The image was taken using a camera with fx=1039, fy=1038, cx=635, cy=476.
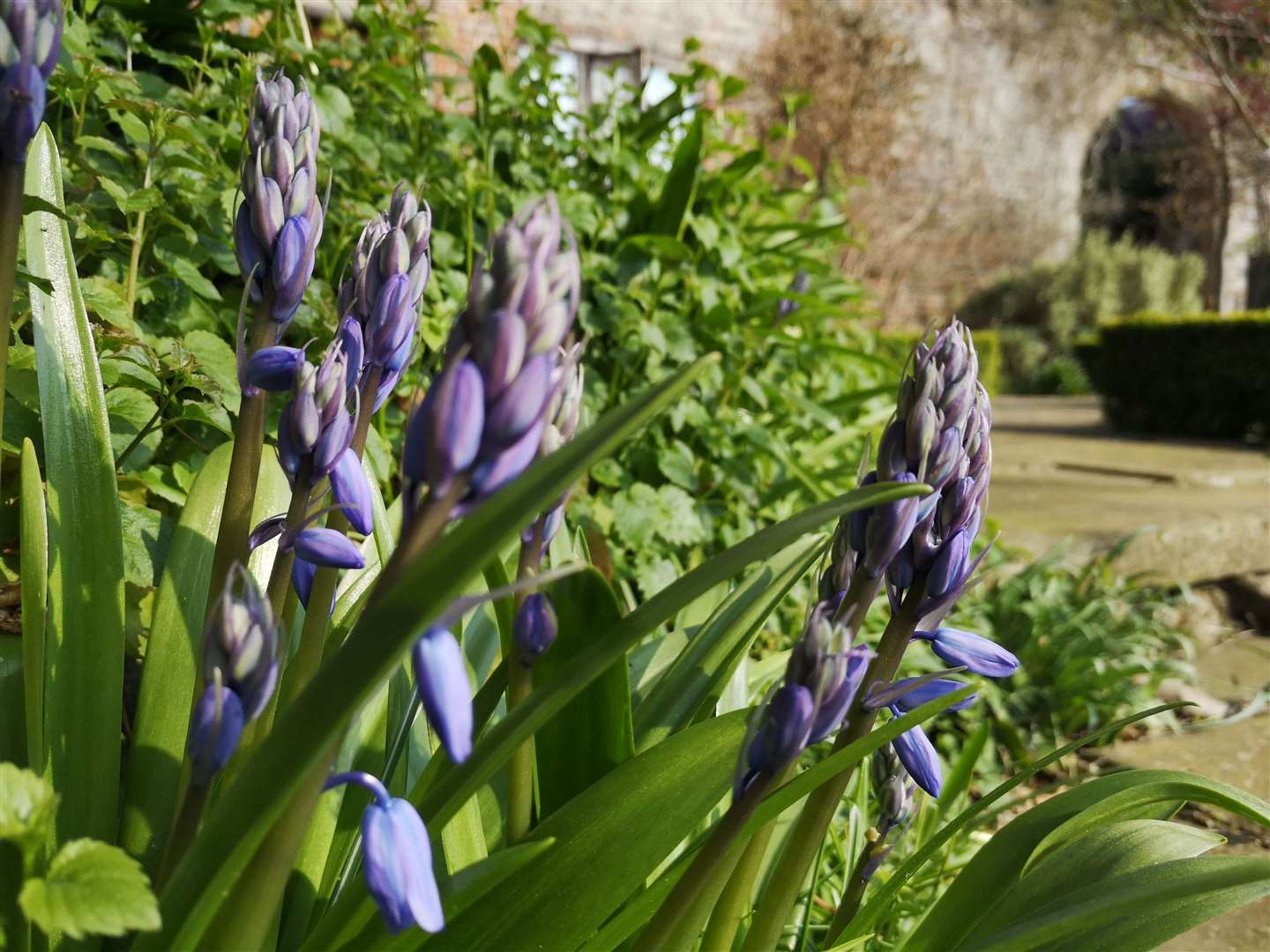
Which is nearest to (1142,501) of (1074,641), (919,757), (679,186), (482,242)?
(1074,641)

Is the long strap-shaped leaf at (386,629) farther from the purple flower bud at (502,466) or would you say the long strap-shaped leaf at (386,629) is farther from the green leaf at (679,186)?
the green leaf at (679,186)

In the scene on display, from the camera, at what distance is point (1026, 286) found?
17406 millimetres

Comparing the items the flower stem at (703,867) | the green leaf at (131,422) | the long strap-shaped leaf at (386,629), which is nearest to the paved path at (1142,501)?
the green leaf at (131,422)

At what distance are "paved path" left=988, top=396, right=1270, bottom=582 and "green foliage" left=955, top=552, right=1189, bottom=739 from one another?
233mm

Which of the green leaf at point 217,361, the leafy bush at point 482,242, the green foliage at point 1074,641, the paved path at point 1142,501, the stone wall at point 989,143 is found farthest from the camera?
the stone wall at point 989,143

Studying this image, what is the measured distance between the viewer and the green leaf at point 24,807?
0.66 metres

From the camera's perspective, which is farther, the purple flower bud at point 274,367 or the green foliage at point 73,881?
the purple flower bud at point 274,367

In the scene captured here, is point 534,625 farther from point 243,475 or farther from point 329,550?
point 243,475

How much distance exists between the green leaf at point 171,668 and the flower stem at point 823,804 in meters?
0.58

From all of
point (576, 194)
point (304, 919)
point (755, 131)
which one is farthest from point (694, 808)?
point (755, 131)

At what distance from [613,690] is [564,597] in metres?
0.10

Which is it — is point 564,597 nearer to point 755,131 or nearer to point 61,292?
point 61,292

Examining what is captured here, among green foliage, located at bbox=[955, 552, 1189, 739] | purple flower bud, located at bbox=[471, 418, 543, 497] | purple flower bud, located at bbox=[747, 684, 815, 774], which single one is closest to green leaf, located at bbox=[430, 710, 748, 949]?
purple flower bud, located at bbox=[747, 684, 815, 774]

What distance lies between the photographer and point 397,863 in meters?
0.63
